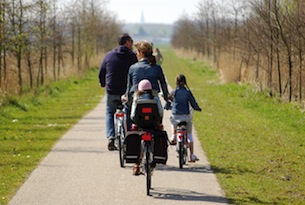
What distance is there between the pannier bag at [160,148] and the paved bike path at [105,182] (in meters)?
0.41

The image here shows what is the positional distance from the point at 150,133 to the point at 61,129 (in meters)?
7.11

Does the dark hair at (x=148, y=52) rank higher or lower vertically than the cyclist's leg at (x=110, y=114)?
higher

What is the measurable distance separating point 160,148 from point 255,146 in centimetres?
432

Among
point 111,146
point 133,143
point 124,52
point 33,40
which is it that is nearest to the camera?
point 133,143

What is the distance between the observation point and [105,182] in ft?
30.8

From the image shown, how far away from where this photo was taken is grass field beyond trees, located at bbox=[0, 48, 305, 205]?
30.1 feet

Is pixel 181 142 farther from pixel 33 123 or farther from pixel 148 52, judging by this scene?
pixel 33 123

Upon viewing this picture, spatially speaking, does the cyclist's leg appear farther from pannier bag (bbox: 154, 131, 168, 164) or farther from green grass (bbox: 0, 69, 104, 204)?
pannier bag (bbox: 154, 131, 168, 164)

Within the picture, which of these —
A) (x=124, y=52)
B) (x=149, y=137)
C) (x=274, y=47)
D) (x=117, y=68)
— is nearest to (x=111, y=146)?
(x=117, y=68)

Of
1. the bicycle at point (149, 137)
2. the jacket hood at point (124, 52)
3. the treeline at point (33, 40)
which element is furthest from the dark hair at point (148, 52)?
the treeline at point (33, 40)

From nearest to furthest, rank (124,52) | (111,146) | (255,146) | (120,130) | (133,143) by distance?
(133,143), (120,130), (124,52), (111,146), (255,146)

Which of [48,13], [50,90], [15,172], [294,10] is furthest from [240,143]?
[48,13]

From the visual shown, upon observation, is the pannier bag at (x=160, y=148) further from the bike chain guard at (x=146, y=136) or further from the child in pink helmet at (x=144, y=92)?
the child in pink helmet at (x=144, y=92)

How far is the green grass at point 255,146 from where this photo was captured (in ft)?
29.1
